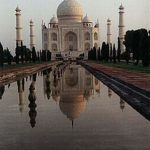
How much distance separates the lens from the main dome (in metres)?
54.7

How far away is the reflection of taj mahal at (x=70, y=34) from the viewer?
56938mm

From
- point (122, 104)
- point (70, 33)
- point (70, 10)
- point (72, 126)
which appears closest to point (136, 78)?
point (122, 104)

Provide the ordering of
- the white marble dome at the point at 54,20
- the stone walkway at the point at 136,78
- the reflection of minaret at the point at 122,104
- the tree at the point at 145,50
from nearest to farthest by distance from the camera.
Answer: the reflection of minaret at the point at 122,104, the stone walkway at the point at 136,78, the tree at the point at 145,50, the white marble dome at the point at 54,20

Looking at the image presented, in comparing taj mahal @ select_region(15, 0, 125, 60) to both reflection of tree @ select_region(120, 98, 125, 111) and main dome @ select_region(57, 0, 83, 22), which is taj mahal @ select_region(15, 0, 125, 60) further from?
reflection of tree @ select_region(120, 98, 125, 111)

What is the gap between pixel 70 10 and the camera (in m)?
55.2

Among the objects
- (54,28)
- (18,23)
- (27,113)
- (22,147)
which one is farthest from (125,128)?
(54,28)

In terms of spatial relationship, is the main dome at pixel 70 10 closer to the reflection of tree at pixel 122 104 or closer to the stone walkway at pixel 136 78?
the stone walkway at pixel 136 78

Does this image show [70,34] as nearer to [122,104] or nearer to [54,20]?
[54,20]

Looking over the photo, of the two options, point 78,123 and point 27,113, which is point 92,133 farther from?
point 27,113

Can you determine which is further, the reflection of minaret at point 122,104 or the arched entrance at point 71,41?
the arched entrance at point 71,41

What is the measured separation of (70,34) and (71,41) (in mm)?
1143

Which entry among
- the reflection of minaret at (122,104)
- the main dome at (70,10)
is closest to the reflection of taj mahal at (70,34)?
the main dome at (70,10)

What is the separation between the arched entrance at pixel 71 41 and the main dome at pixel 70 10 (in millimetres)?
3668

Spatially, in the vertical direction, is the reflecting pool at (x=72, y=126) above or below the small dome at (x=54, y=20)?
below
